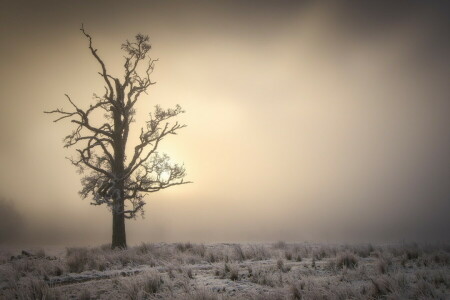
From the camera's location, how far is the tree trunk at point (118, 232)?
61.1 ft

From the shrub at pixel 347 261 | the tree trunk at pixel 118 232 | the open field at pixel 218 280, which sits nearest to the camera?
the open field at pixel 218 280

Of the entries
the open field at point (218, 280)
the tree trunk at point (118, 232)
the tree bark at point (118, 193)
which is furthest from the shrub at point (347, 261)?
the tree trunk at point (118, 232)

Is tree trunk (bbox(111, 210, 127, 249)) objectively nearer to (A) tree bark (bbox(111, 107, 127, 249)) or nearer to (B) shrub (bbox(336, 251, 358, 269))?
(A) tree bark (bbox(111, 107, 127, 249))

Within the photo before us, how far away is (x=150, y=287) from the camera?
8438 millimetres

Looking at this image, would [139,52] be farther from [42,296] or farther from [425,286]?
[425,286]

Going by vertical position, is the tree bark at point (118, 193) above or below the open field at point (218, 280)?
above

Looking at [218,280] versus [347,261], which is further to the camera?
[347,261]

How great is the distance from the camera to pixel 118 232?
18781 mm

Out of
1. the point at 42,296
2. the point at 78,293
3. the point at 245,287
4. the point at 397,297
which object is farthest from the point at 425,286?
the point at 42,296

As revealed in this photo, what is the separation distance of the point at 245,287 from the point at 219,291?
0.80 m

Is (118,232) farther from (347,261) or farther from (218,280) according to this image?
(347,261)

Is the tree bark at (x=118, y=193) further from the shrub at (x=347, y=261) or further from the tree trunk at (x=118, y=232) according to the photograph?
the shrub at (x=347, y=261)

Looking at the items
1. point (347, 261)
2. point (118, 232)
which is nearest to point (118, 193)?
point (118, 232)

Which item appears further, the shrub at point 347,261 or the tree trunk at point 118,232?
the tree trunk at point 118,232
